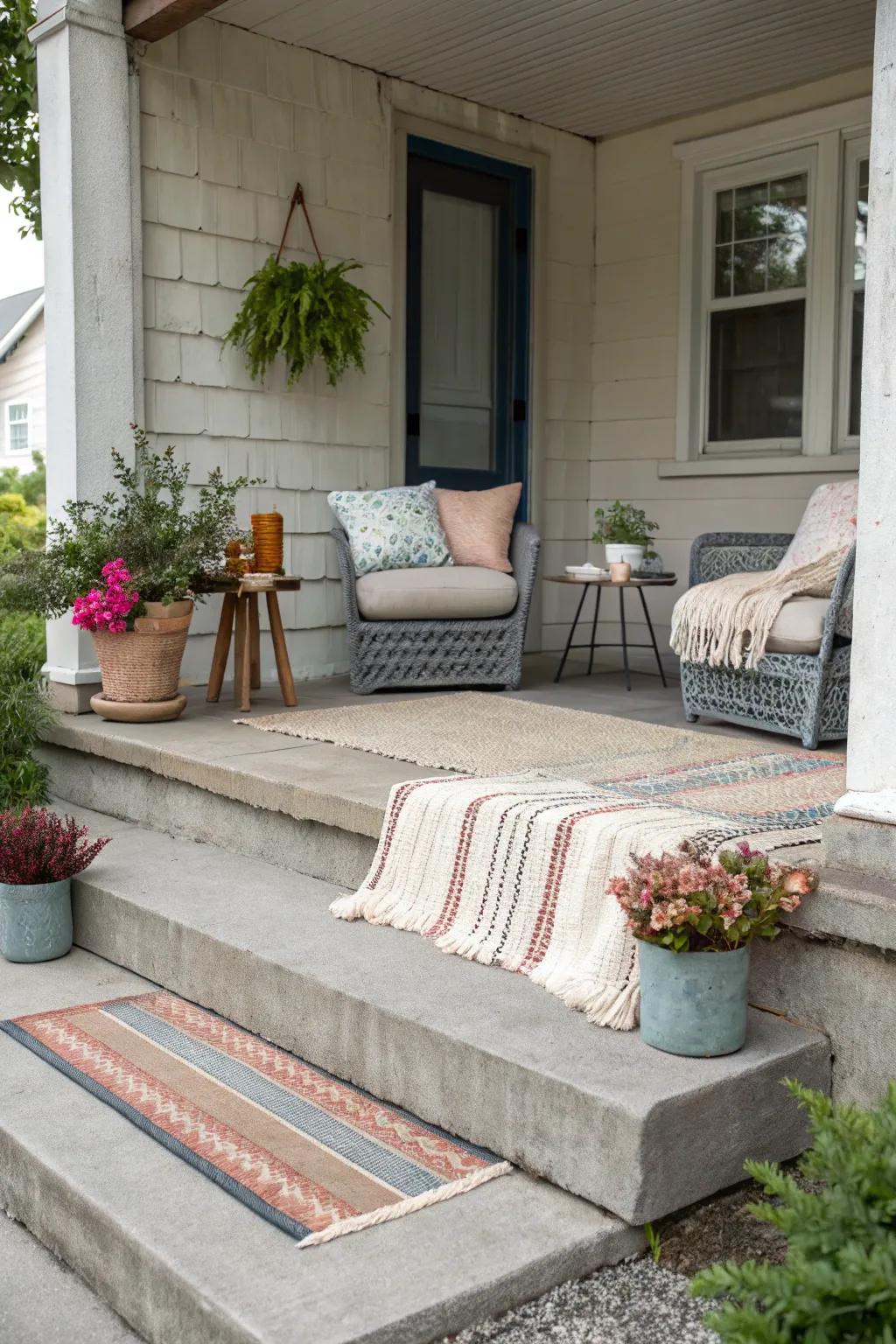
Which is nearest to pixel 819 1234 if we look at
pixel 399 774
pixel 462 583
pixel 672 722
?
pixel 399 774

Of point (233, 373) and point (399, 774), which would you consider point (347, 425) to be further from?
point (399, 774)

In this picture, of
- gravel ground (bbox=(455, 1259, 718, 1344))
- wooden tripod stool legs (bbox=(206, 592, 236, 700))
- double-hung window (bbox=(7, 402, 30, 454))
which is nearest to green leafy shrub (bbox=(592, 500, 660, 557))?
wooden tripod stool legs (bbox=(206, 592, 236, 700))

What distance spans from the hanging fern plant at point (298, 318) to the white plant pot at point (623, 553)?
4.18ft

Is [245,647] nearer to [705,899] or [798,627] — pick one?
[798,627]

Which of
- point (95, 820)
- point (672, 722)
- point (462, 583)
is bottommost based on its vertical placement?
point (95, 820)

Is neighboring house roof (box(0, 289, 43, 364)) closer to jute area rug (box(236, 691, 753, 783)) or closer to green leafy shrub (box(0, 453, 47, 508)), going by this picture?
green leafy shrub (box(0, 453, 47, 508))

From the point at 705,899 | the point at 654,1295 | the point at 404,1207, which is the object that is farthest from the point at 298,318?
the point at 654,1295

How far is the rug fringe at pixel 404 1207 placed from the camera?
185 centimetres

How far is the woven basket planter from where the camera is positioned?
4086 mm

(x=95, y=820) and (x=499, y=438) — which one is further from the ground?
(x=499, y=438)

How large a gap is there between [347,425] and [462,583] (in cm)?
106

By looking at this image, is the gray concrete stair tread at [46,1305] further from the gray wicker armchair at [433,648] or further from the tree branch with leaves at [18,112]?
the tree branch with leaves at [18,112]

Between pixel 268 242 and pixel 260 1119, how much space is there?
3825mm

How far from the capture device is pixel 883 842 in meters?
2.20
